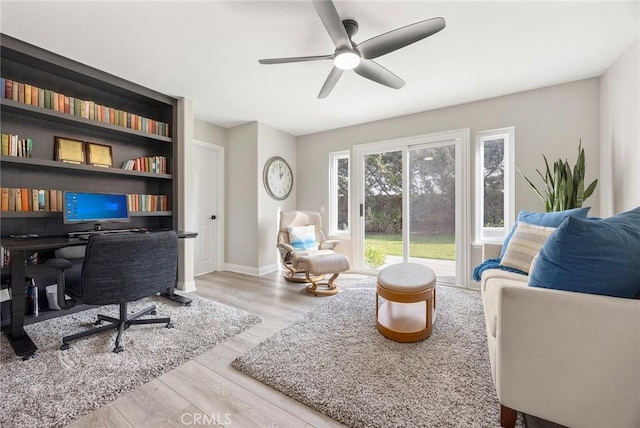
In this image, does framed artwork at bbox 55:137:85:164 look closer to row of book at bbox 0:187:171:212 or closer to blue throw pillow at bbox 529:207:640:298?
row of book at bbox 0:187:171:212

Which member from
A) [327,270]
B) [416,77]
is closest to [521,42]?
[416,77]

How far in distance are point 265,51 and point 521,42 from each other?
2058mm

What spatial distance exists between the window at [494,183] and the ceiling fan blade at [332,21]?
238 centimetres

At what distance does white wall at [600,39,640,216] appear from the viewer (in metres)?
2.02

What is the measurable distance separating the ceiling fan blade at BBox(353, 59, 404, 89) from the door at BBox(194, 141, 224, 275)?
2.81 metres

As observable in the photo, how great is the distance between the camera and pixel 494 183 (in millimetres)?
3199

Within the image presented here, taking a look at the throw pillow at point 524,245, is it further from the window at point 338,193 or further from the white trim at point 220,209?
the white trim at point 220,209

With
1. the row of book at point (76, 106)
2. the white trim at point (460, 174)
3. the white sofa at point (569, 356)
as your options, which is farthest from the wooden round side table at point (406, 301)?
the row of book at point (76, 106)

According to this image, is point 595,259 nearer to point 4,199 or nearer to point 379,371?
point 379,371

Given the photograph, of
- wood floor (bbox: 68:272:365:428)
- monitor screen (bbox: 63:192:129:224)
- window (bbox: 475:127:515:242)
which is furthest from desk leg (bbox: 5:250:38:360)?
window (bbox: 475:127:515:242)

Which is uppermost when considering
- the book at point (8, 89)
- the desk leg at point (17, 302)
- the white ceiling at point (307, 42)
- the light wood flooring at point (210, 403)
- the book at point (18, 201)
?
the white ceiling at point (307, 42)

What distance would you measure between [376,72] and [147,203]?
2825 mm

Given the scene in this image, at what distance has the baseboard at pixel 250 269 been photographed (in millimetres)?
3924

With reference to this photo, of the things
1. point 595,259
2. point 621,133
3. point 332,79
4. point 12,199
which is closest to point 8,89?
point 12,199
